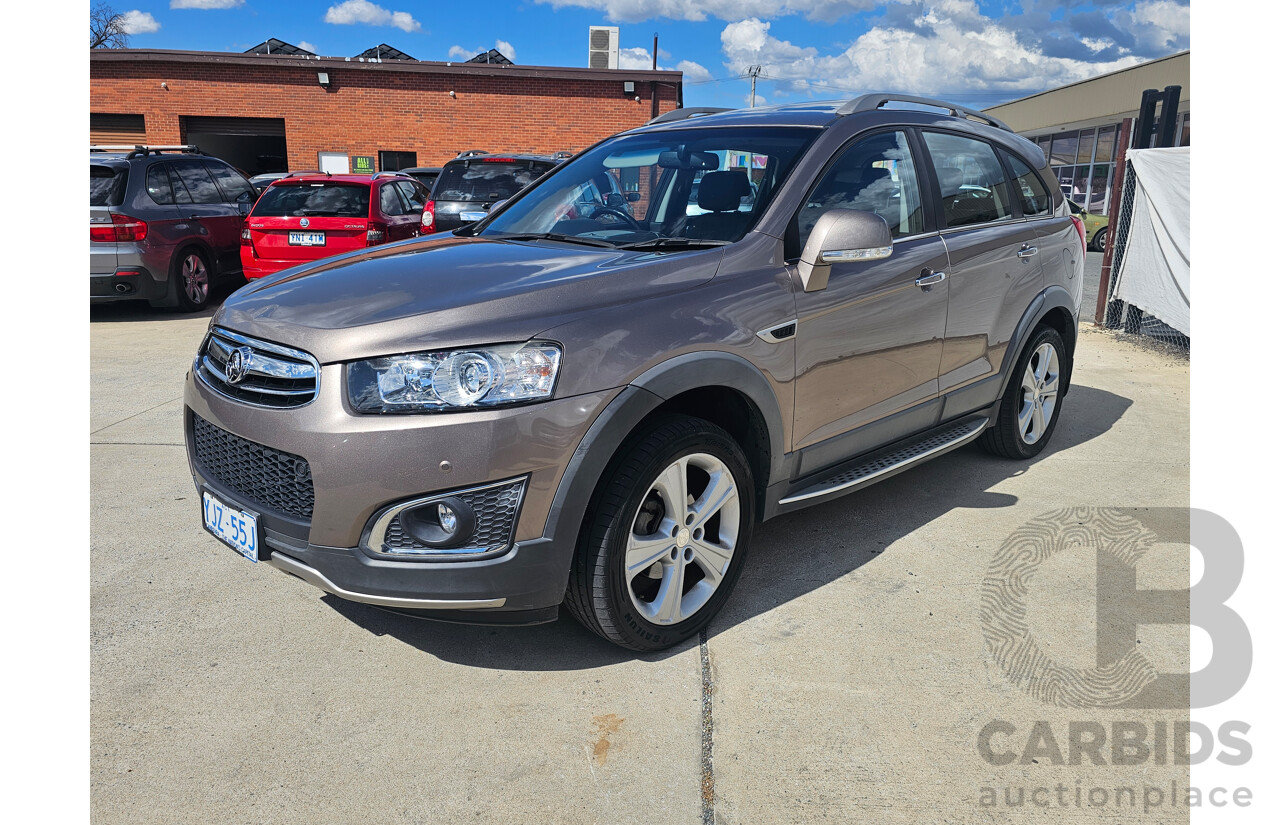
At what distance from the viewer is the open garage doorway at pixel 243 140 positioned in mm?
25234

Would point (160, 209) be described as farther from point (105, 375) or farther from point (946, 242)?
point (946, 242)

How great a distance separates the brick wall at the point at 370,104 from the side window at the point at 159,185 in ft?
52.8

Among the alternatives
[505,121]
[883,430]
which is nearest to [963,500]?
[883,430]

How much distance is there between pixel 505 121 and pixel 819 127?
75.6 feet

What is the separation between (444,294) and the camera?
2684mm

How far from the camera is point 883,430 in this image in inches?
148

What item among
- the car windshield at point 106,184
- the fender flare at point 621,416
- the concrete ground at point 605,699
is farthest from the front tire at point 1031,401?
the car windshield at point 106,184

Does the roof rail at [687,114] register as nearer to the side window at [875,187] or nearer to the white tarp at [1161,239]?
the side window at [875,187]

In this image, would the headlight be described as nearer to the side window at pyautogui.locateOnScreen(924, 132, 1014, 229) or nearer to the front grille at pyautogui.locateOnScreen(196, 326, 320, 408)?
the front grille at pyautogui.locateOnScreen(196, 326, 320, 408)

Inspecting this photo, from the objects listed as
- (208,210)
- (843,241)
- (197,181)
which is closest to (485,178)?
(208,210)

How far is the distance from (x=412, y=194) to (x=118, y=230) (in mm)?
3278

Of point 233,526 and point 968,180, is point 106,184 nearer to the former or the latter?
point 233,526

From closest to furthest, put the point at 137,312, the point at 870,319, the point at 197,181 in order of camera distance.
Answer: the point at 870,319
the point at 137,312
the point at 197,181

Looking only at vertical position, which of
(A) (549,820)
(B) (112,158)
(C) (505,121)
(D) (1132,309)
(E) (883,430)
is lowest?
(A) (549,820)
